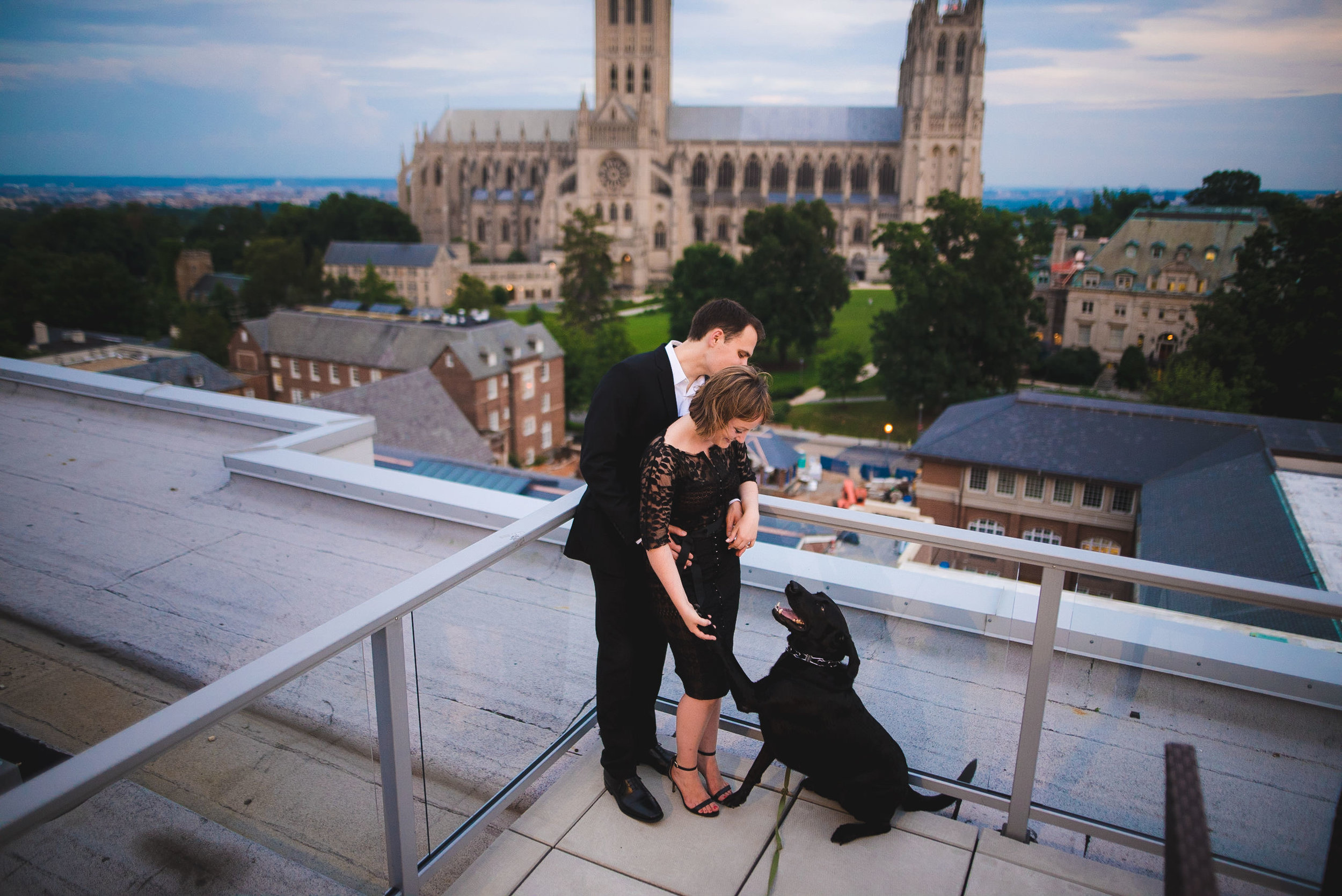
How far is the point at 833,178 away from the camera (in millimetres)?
77750

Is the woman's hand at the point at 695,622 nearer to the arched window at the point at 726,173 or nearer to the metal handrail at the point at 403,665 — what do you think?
the metal handrail at the point at 403,665

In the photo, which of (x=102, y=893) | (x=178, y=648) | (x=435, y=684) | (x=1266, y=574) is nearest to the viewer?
(x=102, y=893)

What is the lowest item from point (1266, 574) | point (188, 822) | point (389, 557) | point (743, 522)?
point (1266, 574)

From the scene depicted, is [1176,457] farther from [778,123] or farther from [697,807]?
[778,123]

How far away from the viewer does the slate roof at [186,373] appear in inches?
960

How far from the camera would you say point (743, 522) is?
2861mm

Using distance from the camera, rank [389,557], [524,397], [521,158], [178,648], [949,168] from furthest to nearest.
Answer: [521,158] < [949,168] < [524,397] < [389,557] < [178,648]

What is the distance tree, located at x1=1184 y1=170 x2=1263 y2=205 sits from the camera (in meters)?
62.7

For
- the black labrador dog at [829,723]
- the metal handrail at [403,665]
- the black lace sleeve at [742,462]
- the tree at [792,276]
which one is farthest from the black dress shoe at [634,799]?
the tree at [792,276]

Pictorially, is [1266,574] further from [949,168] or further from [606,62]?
[606,62]

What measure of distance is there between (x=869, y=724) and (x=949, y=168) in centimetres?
7623

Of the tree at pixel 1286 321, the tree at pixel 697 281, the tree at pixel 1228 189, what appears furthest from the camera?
the tree at pixel 1228 189

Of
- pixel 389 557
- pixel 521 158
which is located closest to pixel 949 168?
pixel 521 158

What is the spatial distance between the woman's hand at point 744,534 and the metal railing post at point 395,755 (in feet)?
3.67
